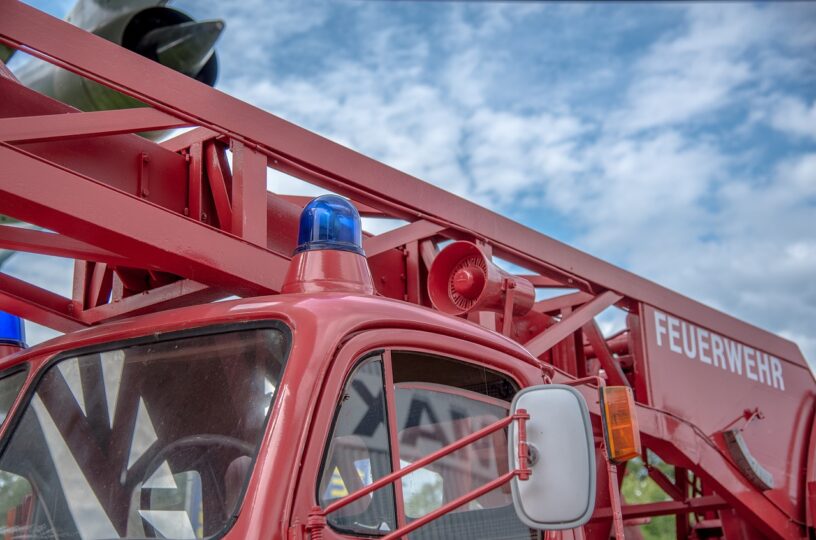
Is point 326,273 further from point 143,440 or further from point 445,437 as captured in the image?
point 143,440

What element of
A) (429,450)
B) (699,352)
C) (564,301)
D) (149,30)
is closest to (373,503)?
(429,450)

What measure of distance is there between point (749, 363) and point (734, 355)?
0.52 ft

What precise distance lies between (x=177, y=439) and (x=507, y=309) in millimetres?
1631

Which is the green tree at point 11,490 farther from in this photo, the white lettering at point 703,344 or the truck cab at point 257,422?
the white lettering at point 703,344

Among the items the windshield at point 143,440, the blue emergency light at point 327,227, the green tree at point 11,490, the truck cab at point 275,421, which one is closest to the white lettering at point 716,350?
the truck cab at point 275,421

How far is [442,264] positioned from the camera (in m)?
3.82

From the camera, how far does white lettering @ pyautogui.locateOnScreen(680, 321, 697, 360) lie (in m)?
5.00

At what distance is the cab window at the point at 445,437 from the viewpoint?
7.95 ft

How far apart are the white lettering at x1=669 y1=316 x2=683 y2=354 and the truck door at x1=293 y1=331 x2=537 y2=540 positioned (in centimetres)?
231

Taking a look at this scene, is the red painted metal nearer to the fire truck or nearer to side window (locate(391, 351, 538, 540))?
the fire truck

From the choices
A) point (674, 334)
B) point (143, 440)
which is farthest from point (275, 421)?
point (674, 334)

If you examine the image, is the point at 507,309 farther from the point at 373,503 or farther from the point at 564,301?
the point at 373,503

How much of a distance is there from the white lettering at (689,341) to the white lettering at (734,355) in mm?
309

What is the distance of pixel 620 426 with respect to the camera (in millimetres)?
2539
